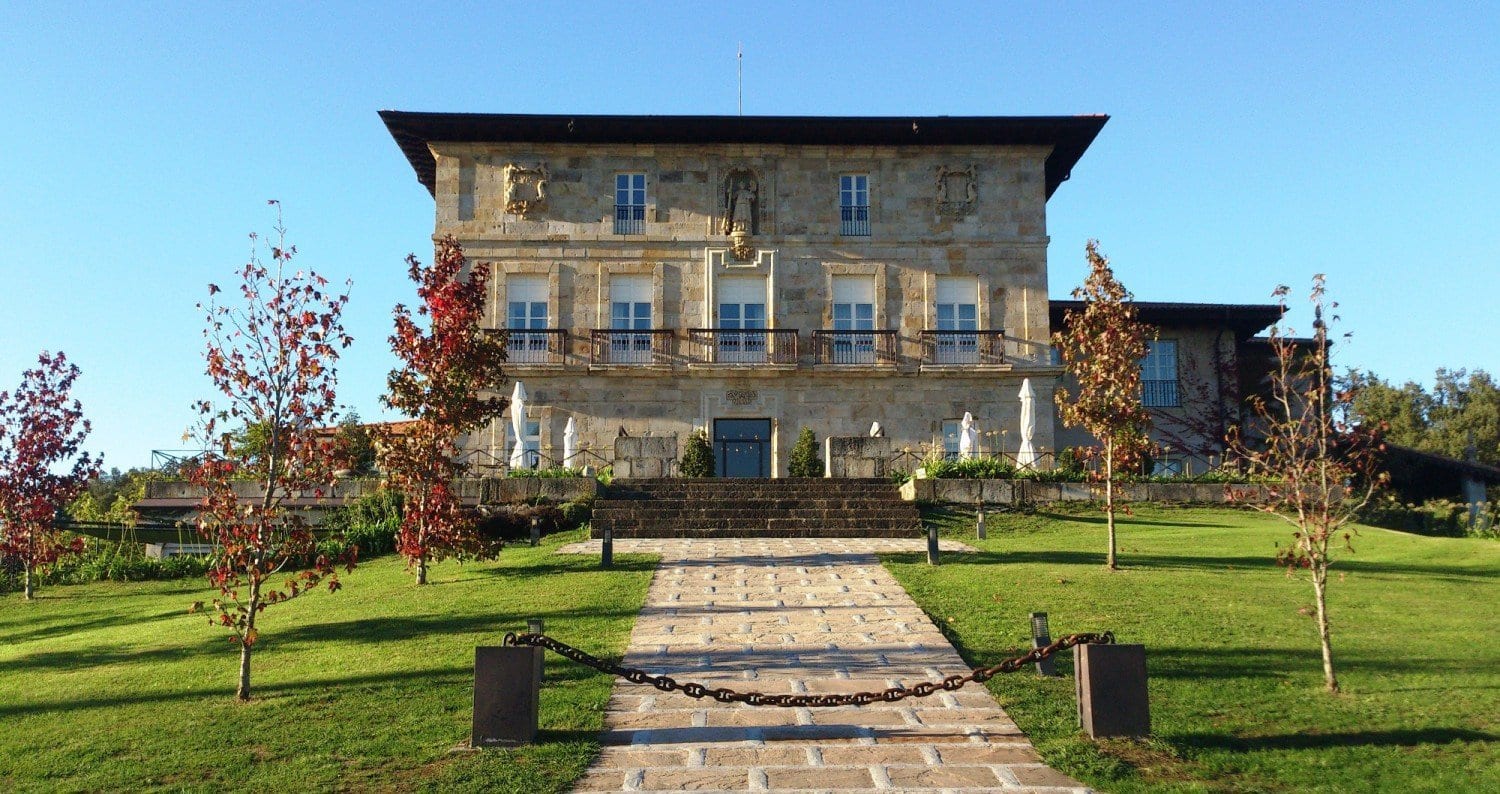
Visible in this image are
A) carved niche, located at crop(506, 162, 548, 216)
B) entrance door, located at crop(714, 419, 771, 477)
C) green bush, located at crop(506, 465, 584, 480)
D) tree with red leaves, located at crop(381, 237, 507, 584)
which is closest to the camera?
tree with red leaves, located at crop(381, 237, 507, 584)

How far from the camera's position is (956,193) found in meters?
28.3

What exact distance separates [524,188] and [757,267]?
6.30 meters

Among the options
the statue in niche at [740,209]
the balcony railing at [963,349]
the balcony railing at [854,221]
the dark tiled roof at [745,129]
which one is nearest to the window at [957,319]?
the balcony railing at [963,349]

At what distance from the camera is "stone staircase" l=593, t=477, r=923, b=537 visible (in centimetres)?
1809

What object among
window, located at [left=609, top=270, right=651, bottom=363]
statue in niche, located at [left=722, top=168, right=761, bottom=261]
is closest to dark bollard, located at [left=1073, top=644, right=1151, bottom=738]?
window, located at [left=609, top=270, right=651, bottom=363]

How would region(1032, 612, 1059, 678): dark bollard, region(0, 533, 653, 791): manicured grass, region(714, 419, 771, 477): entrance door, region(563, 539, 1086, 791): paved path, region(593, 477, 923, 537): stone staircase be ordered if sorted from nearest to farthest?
region(563, 539, 1086, 791): paved path → region(0, 533, 653, 791): manicured grass → region(1032, 612, 1059, 678): dark bollard → region(593, 477, 923, 537): stone staircase → region(714, 419, 771, 477): entrance door

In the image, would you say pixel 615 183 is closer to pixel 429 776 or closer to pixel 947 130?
pixel 947 130

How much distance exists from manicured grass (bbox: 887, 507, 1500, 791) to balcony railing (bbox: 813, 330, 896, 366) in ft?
39.1

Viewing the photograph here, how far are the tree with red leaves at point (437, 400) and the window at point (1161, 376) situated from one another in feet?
69.9

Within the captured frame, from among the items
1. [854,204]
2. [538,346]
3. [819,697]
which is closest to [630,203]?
[538,346]

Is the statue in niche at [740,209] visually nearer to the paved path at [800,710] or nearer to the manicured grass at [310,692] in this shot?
the manicured grass at [310,692]

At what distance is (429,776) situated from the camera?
20.0 feet

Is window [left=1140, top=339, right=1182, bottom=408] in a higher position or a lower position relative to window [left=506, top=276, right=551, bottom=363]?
lower

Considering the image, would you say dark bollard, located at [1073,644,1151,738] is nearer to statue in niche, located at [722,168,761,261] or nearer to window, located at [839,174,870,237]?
statue in niche, located at [722,168,761,261]
